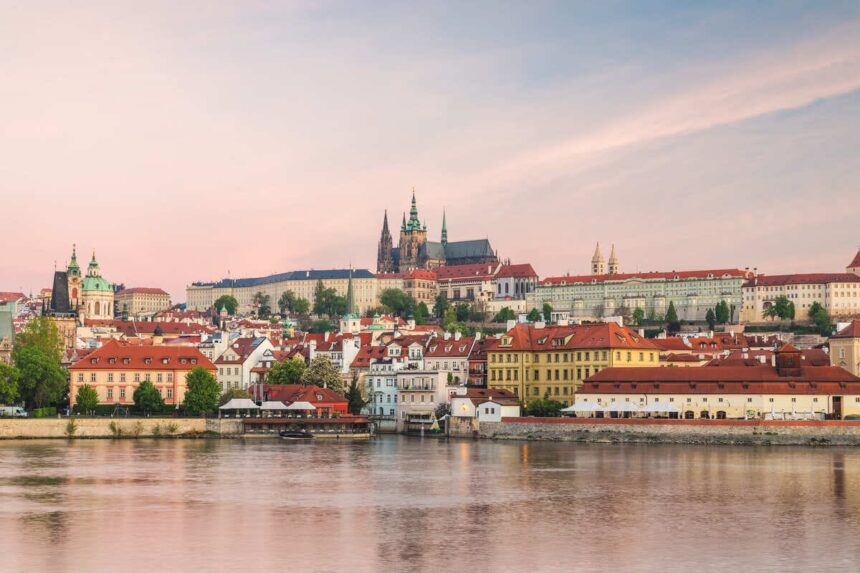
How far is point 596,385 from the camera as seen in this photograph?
3078 inches

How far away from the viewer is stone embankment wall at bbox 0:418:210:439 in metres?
74.9

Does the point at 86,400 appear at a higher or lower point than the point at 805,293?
lower

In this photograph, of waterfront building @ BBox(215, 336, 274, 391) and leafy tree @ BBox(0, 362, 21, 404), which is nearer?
leafy tree @ BBox(0, 362, 21, 404)

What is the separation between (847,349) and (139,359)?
47.2 metres

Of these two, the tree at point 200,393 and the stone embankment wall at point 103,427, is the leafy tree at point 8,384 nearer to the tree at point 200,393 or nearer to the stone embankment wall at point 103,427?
the stone embankment wall at point 103,427

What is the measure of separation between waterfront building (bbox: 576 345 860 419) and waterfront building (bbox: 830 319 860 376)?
54.5ft

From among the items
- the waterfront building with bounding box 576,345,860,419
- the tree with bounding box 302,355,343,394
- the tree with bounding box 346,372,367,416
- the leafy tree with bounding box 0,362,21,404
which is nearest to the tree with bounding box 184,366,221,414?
the tree with bounding box 302,355,343,394

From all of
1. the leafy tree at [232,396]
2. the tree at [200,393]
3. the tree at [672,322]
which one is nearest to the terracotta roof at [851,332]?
the leafy tree at [232,396]

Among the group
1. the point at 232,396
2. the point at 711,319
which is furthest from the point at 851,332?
the point at 711,319

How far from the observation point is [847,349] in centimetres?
9244

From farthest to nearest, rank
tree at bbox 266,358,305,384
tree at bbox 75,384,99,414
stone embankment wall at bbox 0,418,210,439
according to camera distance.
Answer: tree at bbox 266,358,305,384
tree at bbox 75,384,99,414
stone embankment wall at bbox 0,418,210,439

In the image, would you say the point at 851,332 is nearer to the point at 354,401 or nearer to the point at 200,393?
the point at 354,401

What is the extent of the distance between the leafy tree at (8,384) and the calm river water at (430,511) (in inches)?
647

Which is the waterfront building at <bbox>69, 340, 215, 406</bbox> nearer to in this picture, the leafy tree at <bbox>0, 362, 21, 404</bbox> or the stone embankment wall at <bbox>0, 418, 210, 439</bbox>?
the leafy tree at <bbox>0, 362, 21, 404</bbox>
